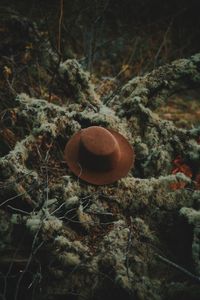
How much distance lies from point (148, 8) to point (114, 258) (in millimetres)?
6846

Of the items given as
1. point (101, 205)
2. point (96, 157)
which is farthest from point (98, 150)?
point (101, 205)

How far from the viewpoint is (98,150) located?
290 centimetres

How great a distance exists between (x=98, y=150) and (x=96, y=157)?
0.06 m

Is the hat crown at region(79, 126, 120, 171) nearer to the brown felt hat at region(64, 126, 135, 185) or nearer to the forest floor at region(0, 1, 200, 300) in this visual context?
the brown felt hat at region(64, 126, 135, 185)

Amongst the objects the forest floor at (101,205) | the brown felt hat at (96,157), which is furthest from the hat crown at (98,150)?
the forest floor at (101,205)

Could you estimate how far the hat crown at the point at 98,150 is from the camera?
290 cm

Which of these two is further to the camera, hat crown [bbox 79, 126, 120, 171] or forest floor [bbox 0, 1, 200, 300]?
hat crown [bbox 79, 126, 120, 171]

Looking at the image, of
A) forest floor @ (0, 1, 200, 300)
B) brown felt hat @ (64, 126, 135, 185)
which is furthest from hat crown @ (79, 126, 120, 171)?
Result: forest floor @ (0, 1, 200, 300)

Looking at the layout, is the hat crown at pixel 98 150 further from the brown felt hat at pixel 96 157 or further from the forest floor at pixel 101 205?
the forest floor at pixel 101 205

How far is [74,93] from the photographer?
3.77m

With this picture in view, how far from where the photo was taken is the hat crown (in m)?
2.90

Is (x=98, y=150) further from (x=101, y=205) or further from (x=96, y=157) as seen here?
(x=101, y=205)

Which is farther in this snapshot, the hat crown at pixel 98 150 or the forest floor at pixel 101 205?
the hat crown at pixel 98 150

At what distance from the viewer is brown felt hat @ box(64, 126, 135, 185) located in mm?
2912
